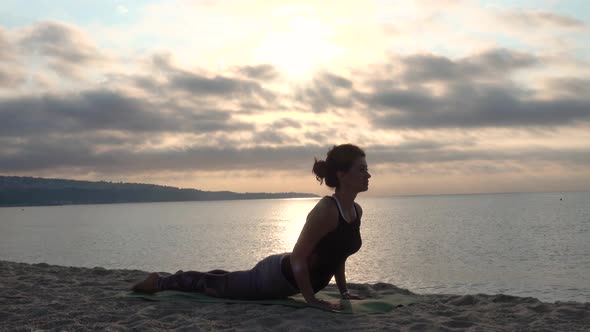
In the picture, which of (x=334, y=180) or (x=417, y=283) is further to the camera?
(x=417, y=283)

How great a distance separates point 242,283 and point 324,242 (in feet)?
4.86

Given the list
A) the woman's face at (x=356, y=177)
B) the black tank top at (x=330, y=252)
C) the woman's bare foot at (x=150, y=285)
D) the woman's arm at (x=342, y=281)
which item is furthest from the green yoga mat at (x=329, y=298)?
the woman's face at (x=356, y=177)

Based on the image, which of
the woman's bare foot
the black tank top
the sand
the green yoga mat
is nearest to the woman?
the black tank top

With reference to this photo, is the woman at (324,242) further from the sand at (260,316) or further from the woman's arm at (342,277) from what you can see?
the sand at (260,316)

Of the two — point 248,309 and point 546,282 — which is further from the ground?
point 248,309

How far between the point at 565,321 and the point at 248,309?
4012 millimetres

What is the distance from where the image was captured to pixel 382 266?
28828 millimetres

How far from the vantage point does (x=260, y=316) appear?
6.68 meters

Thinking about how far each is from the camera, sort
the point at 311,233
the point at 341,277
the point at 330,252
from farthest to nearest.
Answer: the point at 341,277 < the point at 330,252 < the point at 311,233

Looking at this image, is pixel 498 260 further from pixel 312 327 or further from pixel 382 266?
pixel 312 327

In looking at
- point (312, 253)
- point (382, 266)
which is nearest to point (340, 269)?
point (312, 253)

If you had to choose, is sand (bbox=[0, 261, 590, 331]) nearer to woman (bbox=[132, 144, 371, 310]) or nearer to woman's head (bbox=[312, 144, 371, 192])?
woman (bbox=[132, 144, 371, 310])

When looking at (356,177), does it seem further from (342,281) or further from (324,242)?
(342,281)

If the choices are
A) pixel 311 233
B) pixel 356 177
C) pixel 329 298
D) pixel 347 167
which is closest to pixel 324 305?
pixel 311 233
